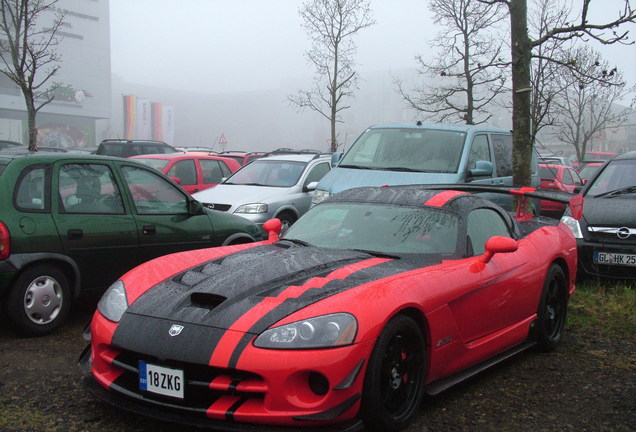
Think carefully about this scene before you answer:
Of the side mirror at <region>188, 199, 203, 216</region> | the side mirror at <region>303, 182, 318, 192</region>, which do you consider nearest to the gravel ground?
the side mirror at <region>188, 199, 203, 216</region>

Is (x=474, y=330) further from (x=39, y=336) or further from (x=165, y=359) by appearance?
(x=39, y=336)

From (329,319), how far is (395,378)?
569mm

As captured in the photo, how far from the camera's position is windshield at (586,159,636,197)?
336 inches

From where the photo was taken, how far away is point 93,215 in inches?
243

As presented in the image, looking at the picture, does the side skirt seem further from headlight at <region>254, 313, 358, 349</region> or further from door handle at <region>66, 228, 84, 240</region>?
door handle at <region>66, 228, 84, 240</region>

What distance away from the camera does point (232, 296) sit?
3.84m

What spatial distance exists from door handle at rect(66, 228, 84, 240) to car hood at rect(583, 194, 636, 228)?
5.28 m

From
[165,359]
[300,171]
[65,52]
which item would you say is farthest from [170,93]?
[165,359]

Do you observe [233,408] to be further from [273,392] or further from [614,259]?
[614,259]

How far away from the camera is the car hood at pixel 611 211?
758 cm

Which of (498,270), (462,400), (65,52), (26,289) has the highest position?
(65,52)

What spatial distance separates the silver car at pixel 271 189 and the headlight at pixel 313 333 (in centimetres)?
725

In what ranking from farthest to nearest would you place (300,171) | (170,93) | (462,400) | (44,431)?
(170,93) < (300,171) < (462,400) < (44,431)

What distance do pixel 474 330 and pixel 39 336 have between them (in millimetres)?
3417
